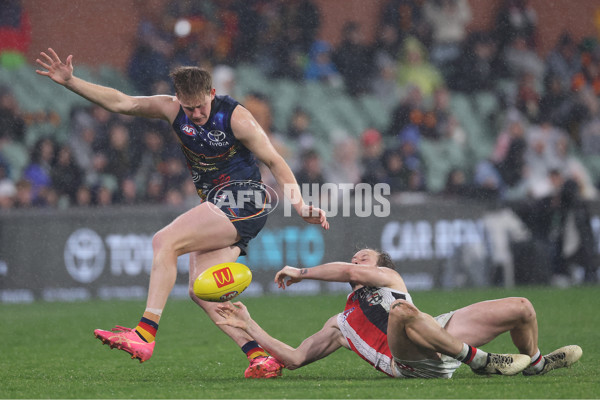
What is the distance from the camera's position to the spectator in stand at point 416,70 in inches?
598

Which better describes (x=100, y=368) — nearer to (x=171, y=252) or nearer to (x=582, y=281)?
(x=171, y=252)

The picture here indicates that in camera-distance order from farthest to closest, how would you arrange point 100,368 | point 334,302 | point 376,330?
point 334,302
point 100,368
point 376,330

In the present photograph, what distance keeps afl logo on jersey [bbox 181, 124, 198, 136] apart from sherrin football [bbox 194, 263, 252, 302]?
87 centimetres

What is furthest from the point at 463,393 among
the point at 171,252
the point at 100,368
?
the point at 100,368

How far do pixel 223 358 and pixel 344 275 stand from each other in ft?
6.33

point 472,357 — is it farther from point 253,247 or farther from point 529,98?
point 529,98

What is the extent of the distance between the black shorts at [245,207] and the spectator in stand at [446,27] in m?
9.59

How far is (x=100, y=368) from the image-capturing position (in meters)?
6.70

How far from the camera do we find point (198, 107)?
600 centimetres

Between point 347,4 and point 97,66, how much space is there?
4197 mm

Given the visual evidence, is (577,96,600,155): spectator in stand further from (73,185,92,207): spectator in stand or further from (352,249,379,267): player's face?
(352,249,379,267): player's face

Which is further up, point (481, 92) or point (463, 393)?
point (481, 92)

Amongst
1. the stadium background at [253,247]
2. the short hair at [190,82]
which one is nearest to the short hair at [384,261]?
the short hair at [190,82]

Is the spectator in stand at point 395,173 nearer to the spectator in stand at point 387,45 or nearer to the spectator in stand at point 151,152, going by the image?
the spectator in stand at point 387,45
